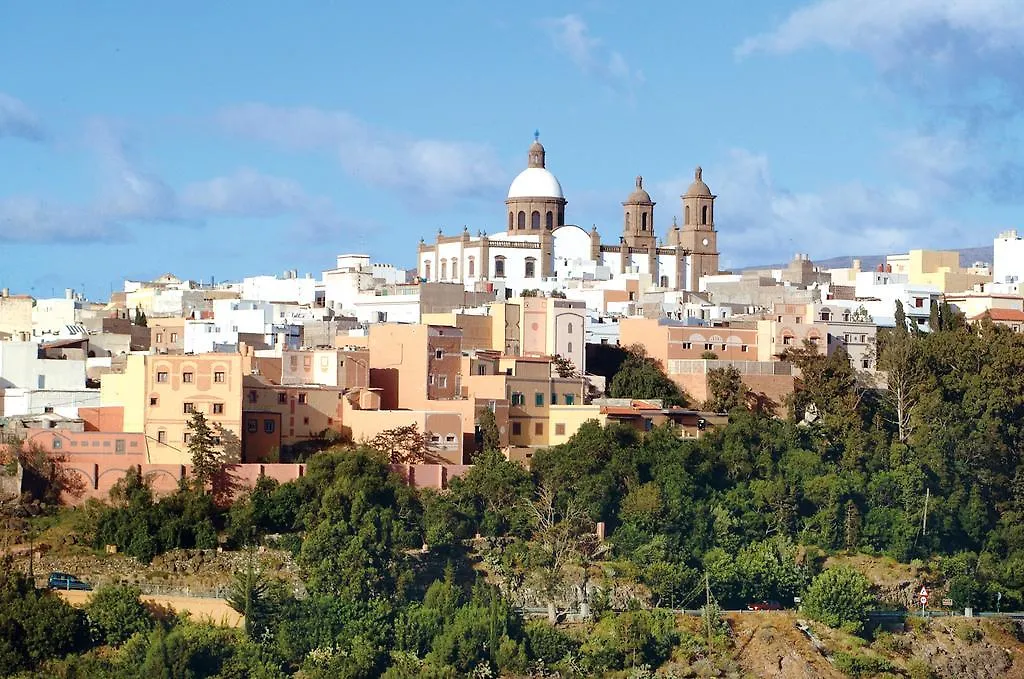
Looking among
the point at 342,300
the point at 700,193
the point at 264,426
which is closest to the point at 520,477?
the point at 264,426

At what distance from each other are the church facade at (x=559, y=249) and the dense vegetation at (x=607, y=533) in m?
13.1

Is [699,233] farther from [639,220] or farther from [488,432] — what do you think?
Answer: [488,432]

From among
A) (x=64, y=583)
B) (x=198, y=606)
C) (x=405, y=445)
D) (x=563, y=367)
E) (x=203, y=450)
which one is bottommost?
(x=198, y=606)

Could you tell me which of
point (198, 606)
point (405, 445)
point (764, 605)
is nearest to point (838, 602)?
point (764, 605)

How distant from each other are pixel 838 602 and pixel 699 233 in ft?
80.6

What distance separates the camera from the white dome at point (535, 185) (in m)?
58.3

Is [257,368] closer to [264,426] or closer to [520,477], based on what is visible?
[264,426]

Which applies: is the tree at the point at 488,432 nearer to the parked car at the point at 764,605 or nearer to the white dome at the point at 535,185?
the parked car at the point at 764,605

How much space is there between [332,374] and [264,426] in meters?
2.56

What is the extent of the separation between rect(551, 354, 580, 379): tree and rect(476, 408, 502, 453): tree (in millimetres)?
3035

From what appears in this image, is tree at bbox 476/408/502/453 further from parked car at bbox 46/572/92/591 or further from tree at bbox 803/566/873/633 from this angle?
parked car at bbox 46/572/92/591

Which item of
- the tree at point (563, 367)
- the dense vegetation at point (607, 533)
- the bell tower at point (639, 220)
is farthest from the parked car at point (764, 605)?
the bell tower at point (639, 220)

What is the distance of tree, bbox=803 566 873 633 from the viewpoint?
121ft

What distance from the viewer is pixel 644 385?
42.4m
